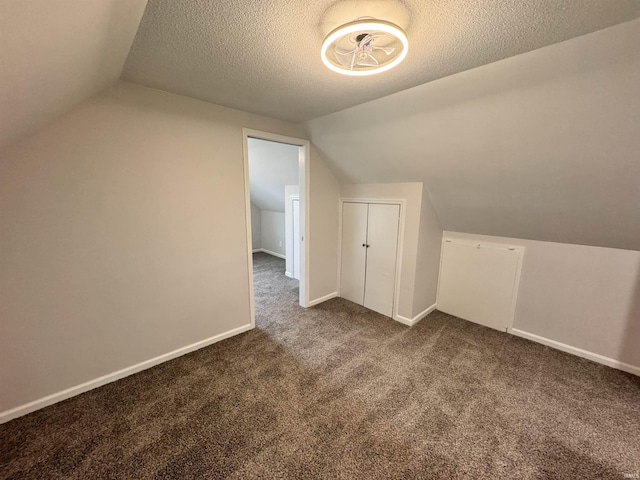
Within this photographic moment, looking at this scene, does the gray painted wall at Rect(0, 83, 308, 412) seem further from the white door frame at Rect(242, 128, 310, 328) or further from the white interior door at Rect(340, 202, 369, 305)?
the white interior door at Rect(340, 202, 369, 305)

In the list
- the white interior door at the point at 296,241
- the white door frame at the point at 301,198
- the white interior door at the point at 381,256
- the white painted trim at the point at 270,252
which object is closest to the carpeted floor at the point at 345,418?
the white interior door at the point at 381,256

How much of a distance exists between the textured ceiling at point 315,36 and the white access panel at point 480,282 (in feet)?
6.91

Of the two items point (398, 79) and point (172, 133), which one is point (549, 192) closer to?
point (398, 79)

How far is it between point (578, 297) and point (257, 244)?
5.63 m

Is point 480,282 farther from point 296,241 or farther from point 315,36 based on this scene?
point 315,36

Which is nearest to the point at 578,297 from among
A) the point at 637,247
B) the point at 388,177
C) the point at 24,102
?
the point at 637,247

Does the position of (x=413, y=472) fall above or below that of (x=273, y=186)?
below

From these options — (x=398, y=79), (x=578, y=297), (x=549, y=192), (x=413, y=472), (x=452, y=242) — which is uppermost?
(x=398, y=79)

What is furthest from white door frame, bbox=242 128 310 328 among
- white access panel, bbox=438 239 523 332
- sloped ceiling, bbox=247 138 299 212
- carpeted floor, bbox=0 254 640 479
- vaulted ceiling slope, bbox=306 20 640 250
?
white access panel, bbox=438 239 523 332

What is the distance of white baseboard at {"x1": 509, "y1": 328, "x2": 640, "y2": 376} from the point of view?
225 cm

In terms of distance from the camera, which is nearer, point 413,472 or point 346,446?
point 413,472

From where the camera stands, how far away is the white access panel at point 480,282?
2816 mm

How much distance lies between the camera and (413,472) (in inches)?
56.4

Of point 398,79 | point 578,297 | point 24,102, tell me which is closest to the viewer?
point 24,102
